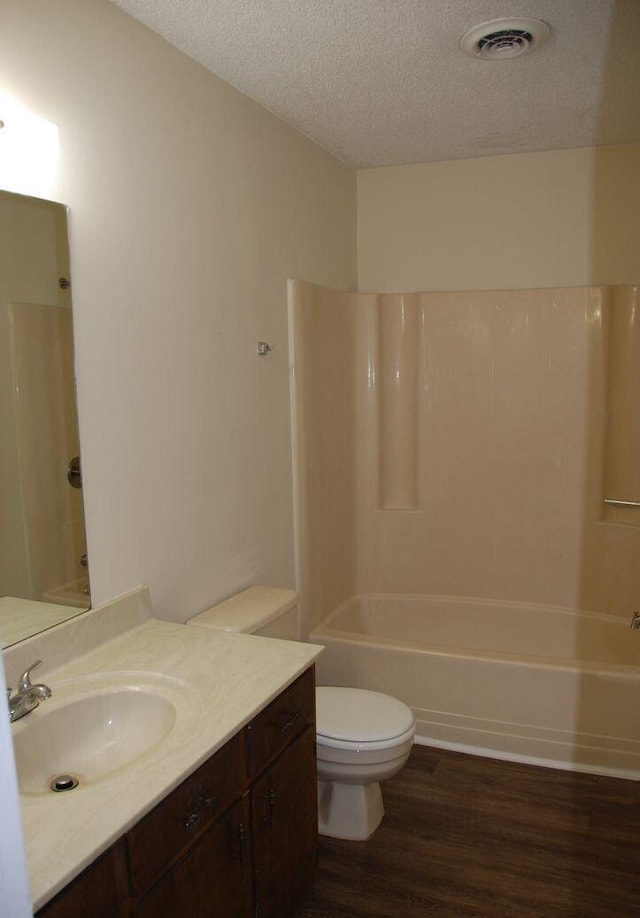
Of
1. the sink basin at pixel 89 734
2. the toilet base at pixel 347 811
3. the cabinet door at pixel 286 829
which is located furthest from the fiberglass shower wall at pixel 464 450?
the sink basin at pixel 89 734

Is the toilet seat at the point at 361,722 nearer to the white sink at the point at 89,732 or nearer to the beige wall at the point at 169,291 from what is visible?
the beige wall at the point at 169,291

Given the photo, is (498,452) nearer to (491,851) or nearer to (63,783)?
(491,851)

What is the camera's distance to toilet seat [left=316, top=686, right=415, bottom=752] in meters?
2.21

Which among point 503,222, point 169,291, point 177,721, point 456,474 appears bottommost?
point 177,721

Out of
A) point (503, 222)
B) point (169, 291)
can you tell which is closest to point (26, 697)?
point (169, 291)

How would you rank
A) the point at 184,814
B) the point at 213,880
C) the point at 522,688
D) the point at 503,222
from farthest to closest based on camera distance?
the point at 503,222 → the point at 522,688 → the point at 213,880 → the point at 184,814

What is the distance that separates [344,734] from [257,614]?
47cm

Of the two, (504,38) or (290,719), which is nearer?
(290,719)

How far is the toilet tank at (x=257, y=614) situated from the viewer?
2253mm

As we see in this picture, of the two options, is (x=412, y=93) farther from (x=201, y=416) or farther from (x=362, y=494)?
(x=362, y=494)

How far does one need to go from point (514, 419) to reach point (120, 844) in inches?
110

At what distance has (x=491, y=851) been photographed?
2.29m

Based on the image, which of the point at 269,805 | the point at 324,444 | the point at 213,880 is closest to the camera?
the point at 213,880

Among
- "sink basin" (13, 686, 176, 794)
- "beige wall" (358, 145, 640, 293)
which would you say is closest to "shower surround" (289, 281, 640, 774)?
"beige wall" (358, 145, 640, 293)
